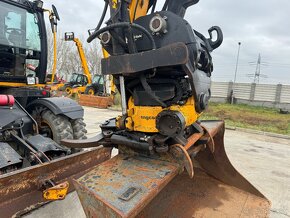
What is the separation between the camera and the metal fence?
55.7ft

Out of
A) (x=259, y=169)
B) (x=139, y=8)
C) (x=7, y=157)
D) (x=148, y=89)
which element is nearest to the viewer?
(x=148, y=89)

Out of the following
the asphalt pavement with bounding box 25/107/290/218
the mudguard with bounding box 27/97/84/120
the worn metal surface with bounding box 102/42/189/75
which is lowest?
Result: the asphalt pavement with bounding box 25/107/290/218

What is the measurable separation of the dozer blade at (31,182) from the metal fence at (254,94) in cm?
1667

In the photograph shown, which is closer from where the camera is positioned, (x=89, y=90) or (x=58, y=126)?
(x=58, y=126)

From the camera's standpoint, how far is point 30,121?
3094mm

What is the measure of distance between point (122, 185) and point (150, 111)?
600mm

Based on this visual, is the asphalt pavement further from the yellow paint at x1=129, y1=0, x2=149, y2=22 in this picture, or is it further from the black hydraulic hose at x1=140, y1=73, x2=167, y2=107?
the yellow paint at x1=129, y1=0, x2=149, y2=22

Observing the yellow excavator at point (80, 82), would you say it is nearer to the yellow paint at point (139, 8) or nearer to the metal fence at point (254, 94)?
the metal fence at point (254, 94)

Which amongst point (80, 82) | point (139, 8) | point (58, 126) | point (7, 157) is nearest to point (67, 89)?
point (80, 82)

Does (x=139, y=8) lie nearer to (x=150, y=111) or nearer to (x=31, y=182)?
(x=150, y=111)

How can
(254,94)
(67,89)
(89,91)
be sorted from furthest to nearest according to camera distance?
(254,94)
(67,89)
(89,91)

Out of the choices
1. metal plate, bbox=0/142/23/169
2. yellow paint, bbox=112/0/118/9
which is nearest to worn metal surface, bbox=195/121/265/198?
yellow paint, bbox=112/0/118/9

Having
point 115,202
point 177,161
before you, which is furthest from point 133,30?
point 115,202

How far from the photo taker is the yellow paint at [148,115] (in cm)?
192
